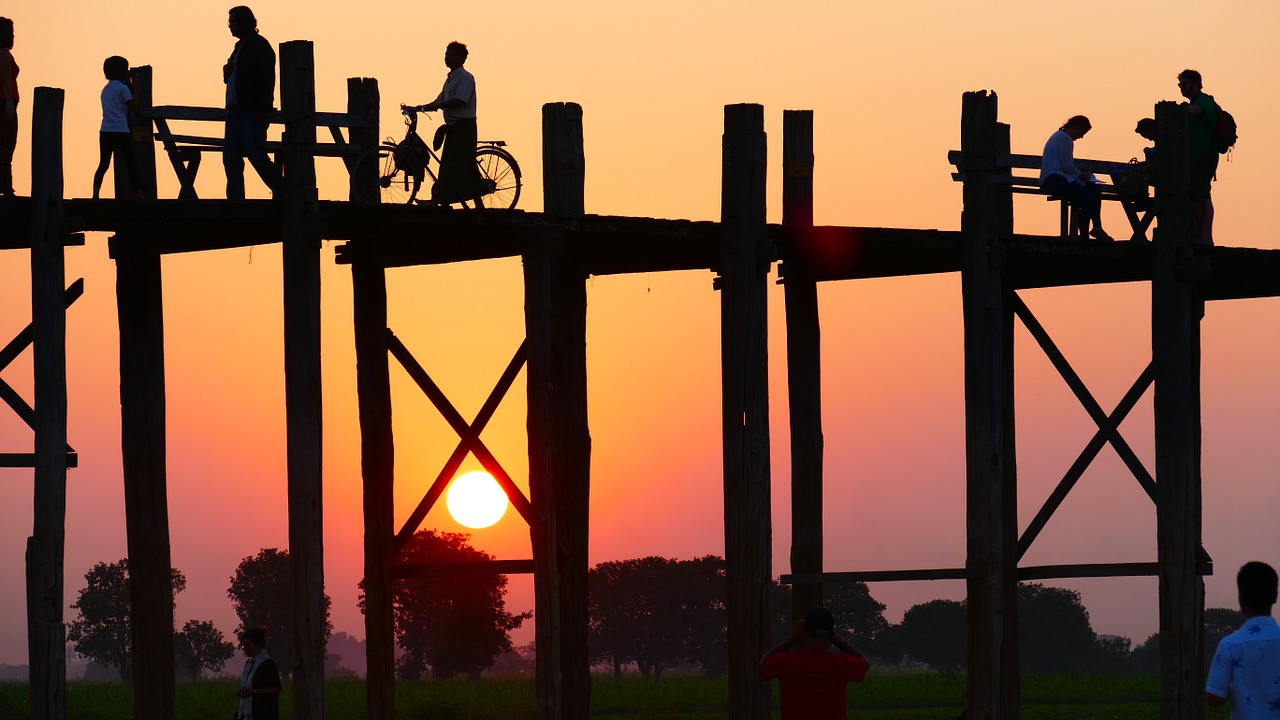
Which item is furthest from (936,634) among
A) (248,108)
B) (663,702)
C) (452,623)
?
(248,108)

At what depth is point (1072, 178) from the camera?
18.3m

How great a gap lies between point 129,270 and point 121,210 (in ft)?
7.03

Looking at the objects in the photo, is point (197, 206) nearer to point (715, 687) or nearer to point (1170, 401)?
point (1170, 401)

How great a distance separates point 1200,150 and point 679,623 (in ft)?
218

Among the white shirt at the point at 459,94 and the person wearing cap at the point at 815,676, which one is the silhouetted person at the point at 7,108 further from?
the person wearing cap at the point at 815,676

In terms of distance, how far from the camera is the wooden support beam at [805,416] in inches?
704

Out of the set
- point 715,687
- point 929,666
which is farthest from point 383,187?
point 929,666

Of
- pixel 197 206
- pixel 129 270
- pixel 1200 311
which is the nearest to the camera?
pixel 197 206

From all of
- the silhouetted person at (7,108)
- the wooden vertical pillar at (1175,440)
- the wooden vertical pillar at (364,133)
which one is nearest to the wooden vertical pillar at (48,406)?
the silhouetted person at (7,108)

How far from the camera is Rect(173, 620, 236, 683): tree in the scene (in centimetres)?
7838

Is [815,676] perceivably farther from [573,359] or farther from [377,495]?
[573,359]

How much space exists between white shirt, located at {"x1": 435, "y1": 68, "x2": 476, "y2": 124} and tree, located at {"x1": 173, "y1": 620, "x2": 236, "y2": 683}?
64.4 metres

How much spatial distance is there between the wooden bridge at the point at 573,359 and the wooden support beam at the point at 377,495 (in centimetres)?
2

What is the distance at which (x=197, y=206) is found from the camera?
1462 centimetres
